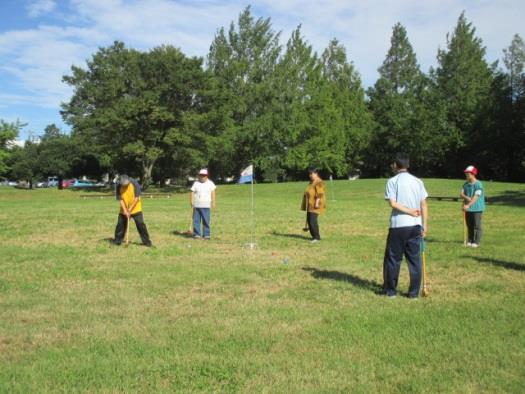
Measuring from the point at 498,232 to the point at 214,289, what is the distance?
10.2 metres

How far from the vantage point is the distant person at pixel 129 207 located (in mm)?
12609

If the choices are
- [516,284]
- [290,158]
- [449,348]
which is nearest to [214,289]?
[449,348]

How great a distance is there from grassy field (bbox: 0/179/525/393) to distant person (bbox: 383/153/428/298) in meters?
0.39

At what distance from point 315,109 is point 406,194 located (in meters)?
52.9

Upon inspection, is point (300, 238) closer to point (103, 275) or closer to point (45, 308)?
point (103, 275)

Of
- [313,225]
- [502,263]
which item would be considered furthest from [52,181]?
[502,263]

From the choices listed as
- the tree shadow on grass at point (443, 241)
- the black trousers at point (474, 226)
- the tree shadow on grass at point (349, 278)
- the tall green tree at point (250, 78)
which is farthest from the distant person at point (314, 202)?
the tall green tree at point (250, 78)

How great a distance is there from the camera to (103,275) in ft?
30.4

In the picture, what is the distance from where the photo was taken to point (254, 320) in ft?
21.0

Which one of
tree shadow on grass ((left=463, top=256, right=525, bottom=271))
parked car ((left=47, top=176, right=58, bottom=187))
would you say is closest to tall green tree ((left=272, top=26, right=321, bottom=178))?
tree shadow on grass ((left=463, top=256, right=525, bottom=271))

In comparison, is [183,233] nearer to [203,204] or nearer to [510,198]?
[203,204]

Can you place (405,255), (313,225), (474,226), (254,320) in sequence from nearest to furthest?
(254,320)
(405,255)
(474,226)
(313,225)

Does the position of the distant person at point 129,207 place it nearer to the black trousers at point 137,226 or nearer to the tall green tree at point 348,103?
the black trousers at point 137,226

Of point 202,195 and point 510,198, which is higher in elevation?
point 202,195
